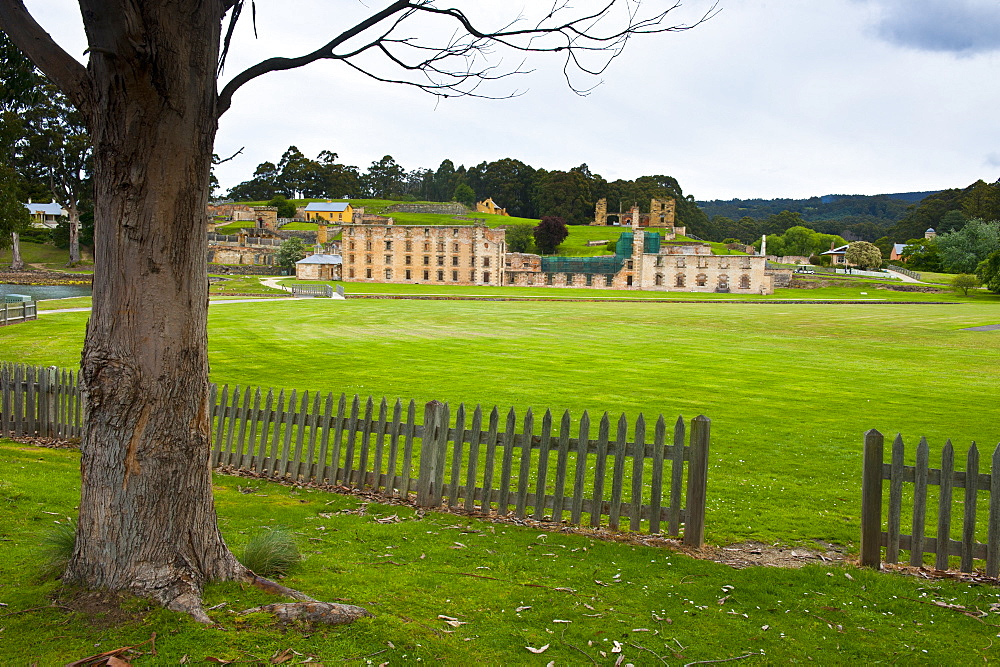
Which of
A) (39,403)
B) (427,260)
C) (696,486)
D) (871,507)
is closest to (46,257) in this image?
(427,260)

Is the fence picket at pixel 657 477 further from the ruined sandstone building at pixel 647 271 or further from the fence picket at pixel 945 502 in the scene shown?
the ruined sandstone building at pixel 647 271

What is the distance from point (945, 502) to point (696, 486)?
75.1 inches

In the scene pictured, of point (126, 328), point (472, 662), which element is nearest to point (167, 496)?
point (126, 328)

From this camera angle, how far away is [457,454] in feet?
24.2

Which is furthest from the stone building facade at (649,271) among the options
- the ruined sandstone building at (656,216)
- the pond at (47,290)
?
the pond at (47,290)

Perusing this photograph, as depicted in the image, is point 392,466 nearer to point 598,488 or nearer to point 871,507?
point 598,488

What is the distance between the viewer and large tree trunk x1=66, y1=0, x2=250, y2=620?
4047mm

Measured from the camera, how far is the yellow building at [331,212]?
141625 mm

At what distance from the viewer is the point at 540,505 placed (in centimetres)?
700

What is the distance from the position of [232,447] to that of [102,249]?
572 centimetres

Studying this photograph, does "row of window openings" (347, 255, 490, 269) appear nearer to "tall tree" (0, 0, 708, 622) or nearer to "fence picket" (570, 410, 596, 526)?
"fence picket" (570, 410, 596, 526)

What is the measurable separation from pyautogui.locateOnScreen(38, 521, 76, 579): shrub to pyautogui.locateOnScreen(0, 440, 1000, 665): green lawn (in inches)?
3.3

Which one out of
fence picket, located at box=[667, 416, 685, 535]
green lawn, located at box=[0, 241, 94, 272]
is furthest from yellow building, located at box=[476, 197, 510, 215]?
fence picket, located at box=[667, 416, 685, 535]

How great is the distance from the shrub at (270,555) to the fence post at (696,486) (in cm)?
341
